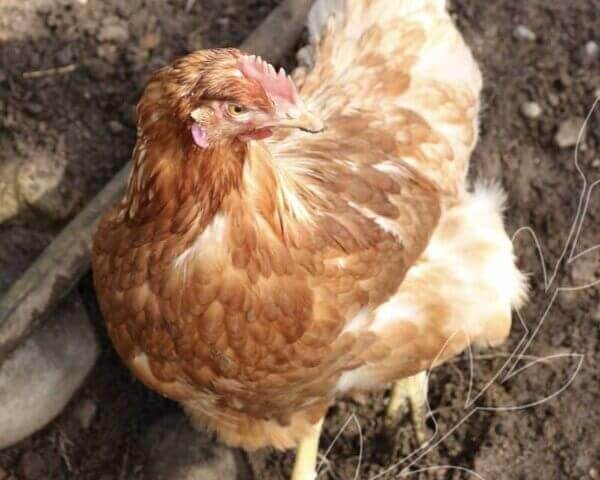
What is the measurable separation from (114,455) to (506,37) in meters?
2.11

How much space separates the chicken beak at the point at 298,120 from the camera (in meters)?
1.58

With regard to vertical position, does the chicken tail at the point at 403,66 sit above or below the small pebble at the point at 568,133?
above

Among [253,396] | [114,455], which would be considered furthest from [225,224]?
[114,455]

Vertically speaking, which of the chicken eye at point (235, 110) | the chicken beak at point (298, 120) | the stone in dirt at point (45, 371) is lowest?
the stone in dirt at point (45, 371)

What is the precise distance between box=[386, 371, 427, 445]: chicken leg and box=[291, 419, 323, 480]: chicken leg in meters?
0.39

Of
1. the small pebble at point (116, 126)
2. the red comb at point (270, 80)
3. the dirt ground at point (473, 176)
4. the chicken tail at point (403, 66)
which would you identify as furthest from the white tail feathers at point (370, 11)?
the red comb at point (270, 80)

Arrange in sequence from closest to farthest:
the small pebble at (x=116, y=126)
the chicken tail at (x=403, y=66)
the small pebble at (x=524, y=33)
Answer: the chicken tail at (x=403, y=66) < the small pebble at (x=116, y=126) < the small pebble at (x=524, y=33)

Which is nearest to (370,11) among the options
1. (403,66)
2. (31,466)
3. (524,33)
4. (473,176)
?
(403,66)

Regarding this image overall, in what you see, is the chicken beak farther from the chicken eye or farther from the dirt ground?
→ the dirt ground

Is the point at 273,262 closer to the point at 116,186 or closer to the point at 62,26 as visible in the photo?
the point at 116,186

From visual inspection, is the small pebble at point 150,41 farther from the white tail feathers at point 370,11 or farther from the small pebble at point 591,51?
the small pebble at point 591,51

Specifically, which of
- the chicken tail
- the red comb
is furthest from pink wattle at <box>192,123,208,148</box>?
the chicken tail

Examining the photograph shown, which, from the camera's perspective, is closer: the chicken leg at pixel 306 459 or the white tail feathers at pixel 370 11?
the chicken leg at pixel 306 459

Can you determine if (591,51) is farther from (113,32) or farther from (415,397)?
(113,32)
